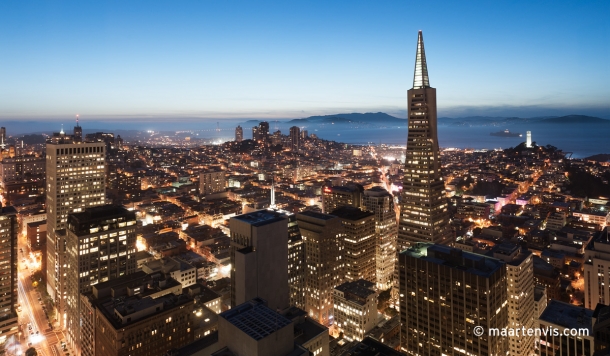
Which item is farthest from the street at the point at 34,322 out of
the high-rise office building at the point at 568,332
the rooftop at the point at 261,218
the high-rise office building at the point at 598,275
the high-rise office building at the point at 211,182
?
the high-rise office building at the point at 598,275

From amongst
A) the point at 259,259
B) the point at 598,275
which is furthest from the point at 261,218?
the point at 598,275

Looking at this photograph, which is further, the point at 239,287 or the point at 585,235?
the point at 585,235

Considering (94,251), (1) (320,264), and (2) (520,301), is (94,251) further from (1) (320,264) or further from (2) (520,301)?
(2) (520,301)

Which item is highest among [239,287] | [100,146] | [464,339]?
[100,146]

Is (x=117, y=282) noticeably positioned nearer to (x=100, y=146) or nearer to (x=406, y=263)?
(x=100, y=146)

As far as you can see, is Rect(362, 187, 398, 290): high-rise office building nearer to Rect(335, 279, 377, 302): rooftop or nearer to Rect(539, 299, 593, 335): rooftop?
Rect(335, 279, 377, 302): rooftop

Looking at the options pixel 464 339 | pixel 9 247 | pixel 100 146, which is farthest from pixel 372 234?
pixel 9 247

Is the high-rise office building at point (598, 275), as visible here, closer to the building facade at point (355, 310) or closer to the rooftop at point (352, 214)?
the building facade at point (355, 310)

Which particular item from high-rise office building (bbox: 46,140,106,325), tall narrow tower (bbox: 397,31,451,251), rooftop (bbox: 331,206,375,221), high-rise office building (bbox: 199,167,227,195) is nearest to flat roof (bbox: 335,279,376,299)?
rooftop (bbox: 331,206,375,221)
